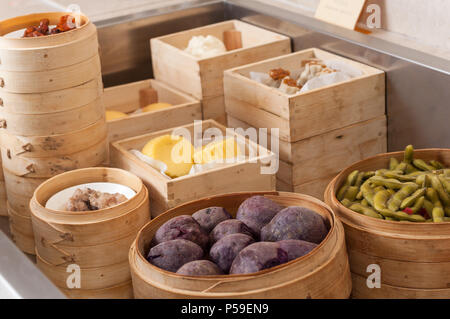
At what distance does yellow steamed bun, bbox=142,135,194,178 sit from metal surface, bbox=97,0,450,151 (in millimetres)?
794

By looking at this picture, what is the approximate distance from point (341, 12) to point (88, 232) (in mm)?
1472

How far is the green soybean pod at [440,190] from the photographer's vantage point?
6.08 ft

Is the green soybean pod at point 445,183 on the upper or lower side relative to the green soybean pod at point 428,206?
upper

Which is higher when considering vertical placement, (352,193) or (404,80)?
(404,80)

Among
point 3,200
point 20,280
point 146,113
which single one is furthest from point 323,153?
point 20,280

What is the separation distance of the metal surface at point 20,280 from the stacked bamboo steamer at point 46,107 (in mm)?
773

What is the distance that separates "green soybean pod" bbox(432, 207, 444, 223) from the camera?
1783 mm

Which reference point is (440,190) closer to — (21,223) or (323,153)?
(323,153)

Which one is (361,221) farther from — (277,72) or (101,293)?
(277,72)

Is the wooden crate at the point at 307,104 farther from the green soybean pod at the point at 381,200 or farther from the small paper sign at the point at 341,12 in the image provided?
the green soybean pod at the point at 381,200

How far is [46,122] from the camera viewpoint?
7.33 ft

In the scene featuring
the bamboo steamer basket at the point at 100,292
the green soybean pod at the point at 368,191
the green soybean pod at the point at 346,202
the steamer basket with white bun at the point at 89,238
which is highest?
the green soybean pod at the point at 368,191

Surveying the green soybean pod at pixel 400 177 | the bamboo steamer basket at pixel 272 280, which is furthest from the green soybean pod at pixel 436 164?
the bamboo steamer basket at pixel 272 280

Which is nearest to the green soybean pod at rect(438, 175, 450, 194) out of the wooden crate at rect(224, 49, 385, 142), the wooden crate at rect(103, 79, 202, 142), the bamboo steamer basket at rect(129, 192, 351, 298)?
the bamboo steamer basket at rect(129, 192, 351, 298)
